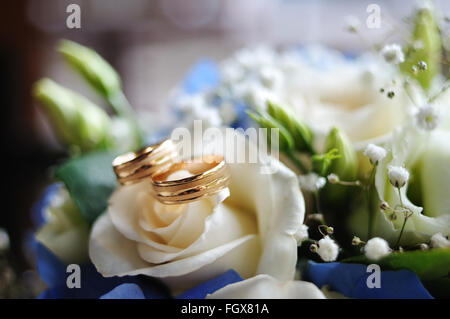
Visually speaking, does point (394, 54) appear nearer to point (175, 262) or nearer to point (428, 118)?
point (428, 118)

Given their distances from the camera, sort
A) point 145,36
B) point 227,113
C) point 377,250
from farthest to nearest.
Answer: point 145,36
point 227,113
point 377,250

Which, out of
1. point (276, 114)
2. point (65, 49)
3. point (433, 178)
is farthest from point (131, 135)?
point (433, 178)

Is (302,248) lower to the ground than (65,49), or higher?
lower

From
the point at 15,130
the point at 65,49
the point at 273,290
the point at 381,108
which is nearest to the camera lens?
the point at 273,290

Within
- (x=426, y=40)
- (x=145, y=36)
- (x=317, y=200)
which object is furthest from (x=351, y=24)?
(x=145, y=36)

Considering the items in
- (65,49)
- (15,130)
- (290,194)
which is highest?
(65,49)

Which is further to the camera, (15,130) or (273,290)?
(15,130)

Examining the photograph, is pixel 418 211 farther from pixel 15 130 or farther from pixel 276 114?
pixel 15 130
